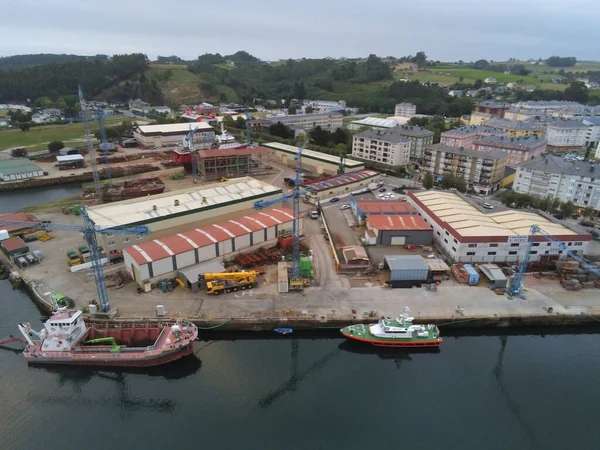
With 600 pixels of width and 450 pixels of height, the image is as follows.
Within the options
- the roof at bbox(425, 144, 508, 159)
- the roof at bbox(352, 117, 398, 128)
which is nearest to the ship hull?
the roof at bbox(425, 144, 508, 159)

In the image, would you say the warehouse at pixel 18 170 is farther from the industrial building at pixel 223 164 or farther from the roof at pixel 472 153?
the roof at pixel 472 153

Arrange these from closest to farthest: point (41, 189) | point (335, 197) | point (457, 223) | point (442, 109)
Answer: point (457, 223), point (335, 197), point (41, 189), point (442, 109)

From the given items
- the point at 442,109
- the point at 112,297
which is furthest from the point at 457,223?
the point at 442,109

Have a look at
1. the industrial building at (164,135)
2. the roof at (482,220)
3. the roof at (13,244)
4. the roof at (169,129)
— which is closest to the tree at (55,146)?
the industrial building at (164,135)

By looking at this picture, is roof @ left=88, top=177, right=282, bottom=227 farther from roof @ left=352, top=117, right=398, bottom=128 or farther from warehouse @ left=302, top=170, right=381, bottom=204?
roof @ left=352, top=117, right=398, bottom=128

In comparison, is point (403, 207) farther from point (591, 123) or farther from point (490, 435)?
point (591, 123)

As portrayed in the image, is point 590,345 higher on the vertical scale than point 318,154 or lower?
lower
